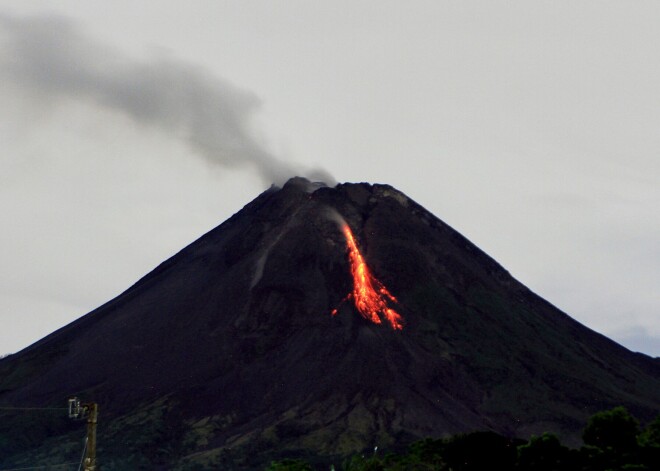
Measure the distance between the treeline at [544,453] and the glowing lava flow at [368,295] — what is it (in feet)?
219

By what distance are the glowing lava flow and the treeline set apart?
66.7 m

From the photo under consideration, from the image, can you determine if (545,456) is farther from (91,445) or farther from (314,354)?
(314,354)

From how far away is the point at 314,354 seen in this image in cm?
13775

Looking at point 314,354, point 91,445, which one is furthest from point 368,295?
point 91,445

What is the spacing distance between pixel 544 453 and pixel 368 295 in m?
82.8

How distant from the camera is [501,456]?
69312mm

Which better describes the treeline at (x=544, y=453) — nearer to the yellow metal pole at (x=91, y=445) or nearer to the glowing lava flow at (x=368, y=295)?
the yellow metal pole at (x=91, y=445)

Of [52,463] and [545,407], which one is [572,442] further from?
[52,463]

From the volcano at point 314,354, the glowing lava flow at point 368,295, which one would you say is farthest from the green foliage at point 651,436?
the glowing lava flow at point 368,295

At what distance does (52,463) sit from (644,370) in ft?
278

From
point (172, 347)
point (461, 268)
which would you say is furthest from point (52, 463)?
point (461, 268)

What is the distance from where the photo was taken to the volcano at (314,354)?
125812 mm

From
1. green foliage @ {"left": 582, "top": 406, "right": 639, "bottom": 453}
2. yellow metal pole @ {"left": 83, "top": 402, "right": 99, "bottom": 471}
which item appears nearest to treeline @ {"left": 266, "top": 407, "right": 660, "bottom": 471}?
green foliage @ {"left": 582, "top": 406, "right": 639, "bottom": 453}

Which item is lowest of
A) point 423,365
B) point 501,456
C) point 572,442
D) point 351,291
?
point 501,456
